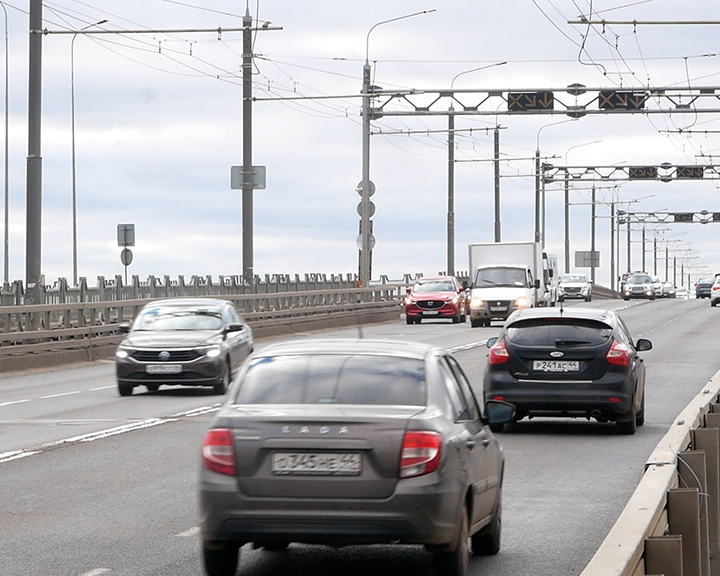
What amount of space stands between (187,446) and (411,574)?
7.23 m

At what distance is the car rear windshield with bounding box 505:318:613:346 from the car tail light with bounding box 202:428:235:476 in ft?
30.6

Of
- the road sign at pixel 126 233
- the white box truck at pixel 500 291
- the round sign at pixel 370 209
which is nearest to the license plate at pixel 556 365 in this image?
the road sign at pixel 126 233

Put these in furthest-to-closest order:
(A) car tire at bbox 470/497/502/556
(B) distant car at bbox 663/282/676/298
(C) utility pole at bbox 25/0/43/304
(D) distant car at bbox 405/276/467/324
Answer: (B) distant car at bbox 663/282/676/298
(D) distant car at bbox 405/276/467/324
(C) utility pole at bbox 25/0/43/304
(A) car tire at bbox 470/497/502/556

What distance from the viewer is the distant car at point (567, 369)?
53.9ft

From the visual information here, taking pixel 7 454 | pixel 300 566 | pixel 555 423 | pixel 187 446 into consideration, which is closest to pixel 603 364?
pixel 555 423

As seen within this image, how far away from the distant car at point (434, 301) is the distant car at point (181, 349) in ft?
101

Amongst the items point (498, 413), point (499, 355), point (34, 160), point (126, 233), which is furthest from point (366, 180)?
point (498, 413)

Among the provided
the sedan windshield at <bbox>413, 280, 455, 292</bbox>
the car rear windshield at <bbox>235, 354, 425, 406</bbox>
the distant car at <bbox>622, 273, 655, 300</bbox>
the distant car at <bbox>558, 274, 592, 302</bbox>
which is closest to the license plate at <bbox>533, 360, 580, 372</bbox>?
the car rear windshield at <bbox>235, 354, 425, 406</bbox>

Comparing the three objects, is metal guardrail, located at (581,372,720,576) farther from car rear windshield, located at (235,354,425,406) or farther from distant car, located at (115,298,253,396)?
distant car, located at (115,298,253,396)

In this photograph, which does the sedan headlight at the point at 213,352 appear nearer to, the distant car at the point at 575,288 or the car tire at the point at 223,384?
the car tire at the point at 223,384

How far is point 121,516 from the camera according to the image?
10.7m

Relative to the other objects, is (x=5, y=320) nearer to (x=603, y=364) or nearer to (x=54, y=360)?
(x=54, y=360)

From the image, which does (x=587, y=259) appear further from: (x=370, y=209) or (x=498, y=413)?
(x=498, y=413)

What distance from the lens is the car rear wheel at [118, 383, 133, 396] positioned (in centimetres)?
2280
